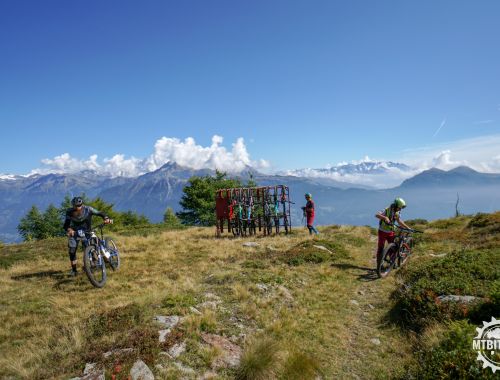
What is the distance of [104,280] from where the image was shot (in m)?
10.9

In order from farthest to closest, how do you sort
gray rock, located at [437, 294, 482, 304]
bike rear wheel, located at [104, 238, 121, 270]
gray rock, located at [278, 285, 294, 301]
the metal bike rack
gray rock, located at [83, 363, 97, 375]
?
the metal bike rack, bike rear wheel, located at [104, 238, 121, 270], gray rock, located at [278, 285, 294, 301], gray rock, located at [437, 294, 482, 304], gray rock, located at [83, 363, 97, 375]

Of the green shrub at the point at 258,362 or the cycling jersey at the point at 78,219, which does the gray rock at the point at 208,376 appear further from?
the cycling jersey at the point at 78,219

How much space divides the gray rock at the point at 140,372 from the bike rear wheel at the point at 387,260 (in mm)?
10040

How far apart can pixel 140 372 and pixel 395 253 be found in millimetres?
11447

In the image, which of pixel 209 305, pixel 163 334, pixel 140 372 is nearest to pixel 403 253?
pixel 209 305

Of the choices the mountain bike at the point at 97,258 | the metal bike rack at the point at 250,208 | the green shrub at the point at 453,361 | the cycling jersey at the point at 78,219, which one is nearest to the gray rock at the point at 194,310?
the mountain bike at the point at 97,258

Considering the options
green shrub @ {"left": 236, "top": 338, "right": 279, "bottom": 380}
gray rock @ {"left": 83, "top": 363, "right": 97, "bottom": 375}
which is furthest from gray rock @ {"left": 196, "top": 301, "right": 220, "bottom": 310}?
gray rock @ {"left": 83, "top": 363, "right": 97, "bottom": 375}

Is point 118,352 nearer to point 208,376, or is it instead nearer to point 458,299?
point 208,376

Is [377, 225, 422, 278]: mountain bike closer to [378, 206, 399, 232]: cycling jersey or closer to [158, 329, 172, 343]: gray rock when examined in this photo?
[378, 206, 399, 232]: cycling jersey

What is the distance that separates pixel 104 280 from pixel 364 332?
8.66 m

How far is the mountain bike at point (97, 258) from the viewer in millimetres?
10453

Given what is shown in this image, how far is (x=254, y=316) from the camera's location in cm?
810

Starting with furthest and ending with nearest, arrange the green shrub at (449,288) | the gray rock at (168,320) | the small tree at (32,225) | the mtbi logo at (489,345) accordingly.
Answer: the small tree at (32,225)
the green shrub at (449,288)
the gray rock at (168,320)
the mtbi logo at (489,345)

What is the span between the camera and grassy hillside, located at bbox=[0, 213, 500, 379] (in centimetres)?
579
